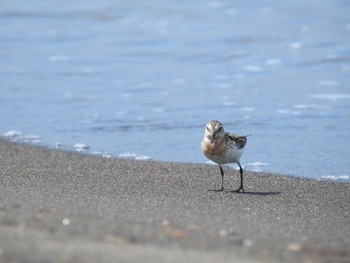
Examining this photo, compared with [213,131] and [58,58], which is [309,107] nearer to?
[213,131]

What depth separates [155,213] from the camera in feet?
26.4

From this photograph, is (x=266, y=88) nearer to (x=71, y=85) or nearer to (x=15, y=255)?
(x=71, y=85)

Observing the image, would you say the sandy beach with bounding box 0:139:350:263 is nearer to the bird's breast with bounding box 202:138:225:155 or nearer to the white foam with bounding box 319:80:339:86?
the bird's breast with bounding box 202:138:225:155

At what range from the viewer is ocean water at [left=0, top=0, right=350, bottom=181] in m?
12.4

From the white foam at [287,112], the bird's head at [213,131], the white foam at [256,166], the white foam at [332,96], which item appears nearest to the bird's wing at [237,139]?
the bird's head at [213,131]

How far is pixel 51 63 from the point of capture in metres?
18.2

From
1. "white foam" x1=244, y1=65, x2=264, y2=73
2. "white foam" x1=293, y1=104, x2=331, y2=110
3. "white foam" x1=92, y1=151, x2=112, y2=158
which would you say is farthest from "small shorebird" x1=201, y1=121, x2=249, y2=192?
"white foam" x1=244, y1=65, x2=264, y2=73

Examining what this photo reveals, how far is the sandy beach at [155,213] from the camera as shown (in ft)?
20.6

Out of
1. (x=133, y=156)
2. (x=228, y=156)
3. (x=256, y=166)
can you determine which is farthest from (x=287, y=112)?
(x=228, y=156)

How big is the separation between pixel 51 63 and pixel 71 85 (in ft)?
7.42

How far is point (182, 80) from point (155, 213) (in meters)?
8.68

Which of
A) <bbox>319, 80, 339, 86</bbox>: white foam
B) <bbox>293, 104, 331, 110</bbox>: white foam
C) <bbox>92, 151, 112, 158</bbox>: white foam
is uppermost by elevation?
<bbox>319, 80, 339, 86</bbox>: white foam

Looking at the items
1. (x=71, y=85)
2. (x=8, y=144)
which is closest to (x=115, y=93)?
(x=71, y=85)

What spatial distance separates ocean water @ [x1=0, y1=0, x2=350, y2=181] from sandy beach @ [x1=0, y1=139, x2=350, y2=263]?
2.55ft
